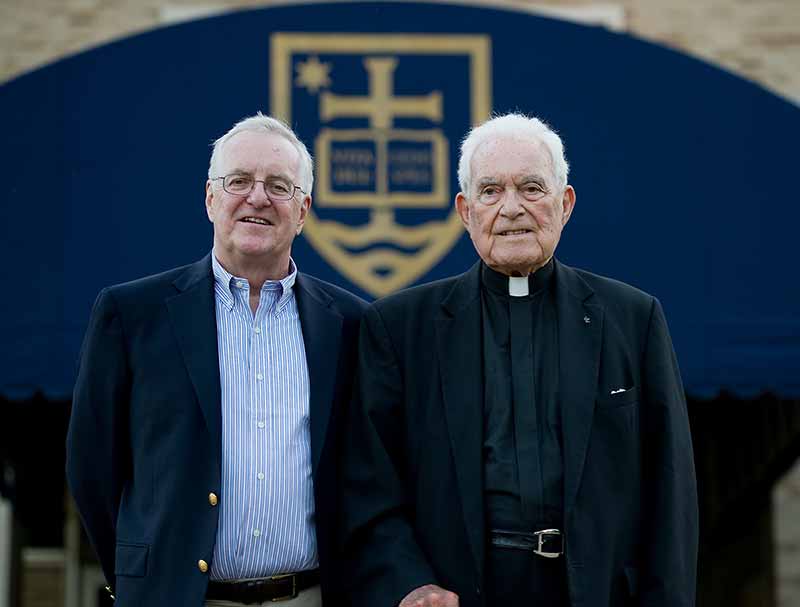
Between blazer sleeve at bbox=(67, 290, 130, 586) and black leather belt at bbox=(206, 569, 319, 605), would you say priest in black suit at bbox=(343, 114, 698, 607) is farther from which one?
blazer sleeve at bbox=(67, 290, 130, 586)

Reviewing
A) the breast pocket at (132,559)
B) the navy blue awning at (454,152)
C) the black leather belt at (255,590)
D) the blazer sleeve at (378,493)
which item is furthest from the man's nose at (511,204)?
the navy blue awning at (454,152)

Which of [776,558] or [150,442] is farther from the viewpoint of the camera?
[776,558]

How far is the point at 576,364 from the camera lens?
3.15 m

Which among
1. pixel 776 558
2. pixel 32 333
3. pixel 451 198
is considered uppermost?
pixel 451 198

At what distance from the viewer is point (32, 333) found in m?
5.79

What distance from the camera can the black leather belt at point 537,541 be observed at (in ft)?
9.77

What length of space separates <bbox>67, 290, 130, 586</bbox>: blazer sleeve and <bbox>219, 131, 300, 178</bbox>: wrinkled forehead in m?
0.52

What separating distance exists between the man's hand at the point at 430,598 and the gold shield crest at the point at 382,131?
3229 millimetres

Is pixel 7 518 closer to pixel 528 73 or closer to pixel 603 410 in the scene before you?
pixel 528 73

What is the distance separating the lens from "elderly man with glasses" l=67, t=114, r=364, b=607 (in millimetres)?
3066

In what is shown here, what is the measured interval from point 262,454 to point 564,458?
2.50 feet

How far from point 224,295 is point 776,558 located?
5870mm

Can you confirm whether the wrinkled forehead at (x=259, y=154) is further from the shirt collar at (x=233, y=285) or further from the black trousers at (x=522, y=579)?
the black trousers at (x=522, y=579)

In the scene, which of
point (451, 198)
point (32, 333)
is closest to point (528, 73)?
point (451, 198)
